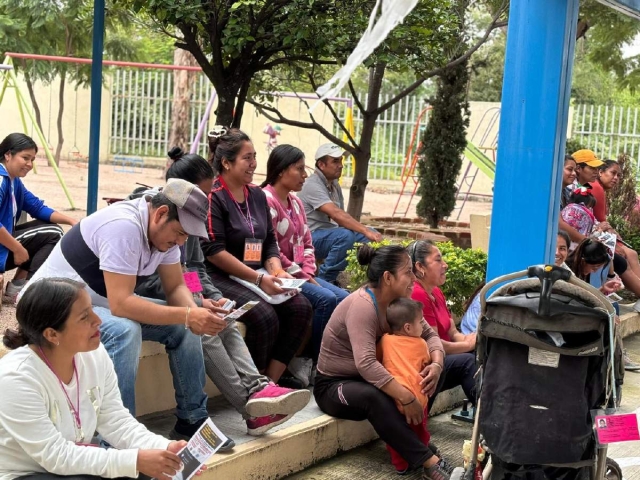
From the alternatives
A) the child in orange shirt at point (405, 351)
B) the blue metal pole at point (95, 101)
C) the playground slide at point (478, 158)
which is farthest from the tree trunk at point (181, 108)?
the child in orange shirt at point (405, 351)

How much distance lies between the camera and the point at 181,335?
442cm

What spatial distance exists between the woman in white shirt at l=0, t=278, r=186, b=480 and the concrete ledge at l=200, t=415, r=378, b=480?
3.03ft

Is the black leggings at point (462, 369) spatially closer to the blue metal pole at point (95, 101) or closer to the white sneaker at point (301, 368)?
the white sneaker at point (301, 368)

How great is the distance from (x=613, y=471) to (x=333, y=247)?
3.33 meters

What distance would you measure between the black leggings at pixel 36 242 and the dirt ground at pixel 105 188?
6.96m

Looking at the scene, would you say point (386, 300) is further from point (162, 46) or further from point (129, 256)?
point (162, 46)

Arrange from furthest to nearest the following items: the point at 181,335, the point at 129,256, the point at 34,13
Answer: the point at 34,13 < the point at 181,335 < the point at 129,256

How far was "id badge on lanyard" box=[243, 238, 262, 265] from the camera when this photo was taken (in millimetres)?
5578

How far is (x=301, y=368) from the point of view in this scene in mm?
5711

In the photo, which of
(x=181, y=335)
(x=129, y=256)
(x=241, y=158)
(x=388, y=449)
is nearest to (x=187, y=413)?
(x=181, y=335)

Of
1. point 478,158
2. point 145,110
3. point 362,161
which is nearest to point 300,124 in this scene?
point 362,161

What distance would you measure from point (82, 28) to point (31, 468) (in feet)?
53.5

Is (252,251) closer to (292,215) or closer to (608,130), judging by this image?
(292,215)

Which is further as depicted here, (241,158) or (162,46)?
(162,46)
